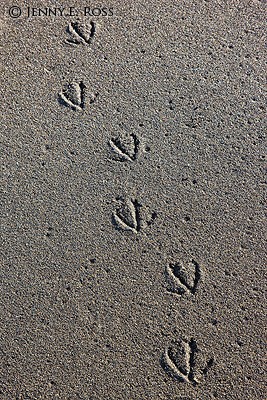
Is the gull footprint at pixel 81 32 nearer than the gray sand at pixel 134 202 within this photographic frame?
No

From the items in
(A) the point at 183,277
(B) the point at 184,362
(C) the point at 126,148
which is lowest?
(B) the point at 184,362

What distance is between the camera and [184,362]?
7.53 feet

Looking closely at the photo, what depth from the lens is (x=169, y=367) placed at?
2295mm

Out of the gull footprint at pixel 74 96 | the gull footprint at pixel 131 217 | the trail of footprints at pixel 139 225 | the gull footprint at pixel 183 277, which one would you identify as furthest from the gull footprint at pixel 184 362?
the gull footprint at pixel 74 96

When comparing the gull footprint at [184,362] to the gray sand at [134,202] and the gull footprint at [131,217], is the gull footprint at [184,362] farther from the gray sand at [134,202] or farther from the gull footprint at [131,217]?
the gull footprint at [131,217]

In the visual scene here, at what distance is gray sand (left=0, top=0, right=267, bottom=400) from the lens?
231 centimetres

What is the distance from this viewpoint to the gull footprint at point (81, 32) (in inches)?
104

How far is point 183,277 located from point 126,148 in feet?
2.48

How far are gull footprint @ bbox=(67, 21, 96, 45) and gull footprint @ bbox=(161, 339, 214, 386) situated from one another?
5.70 ft

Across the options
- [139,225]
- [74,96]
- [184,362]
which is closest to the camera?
[184,362]

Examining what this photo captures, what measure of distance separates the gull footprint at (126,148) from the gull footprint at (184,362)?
100 centimetres

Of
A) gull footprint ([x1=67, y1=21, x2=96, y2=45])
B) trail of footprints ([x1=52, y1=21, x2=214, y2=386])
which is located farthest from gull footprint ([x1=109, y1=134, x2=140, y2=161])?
gull footprint ([x1=67, y1=21, x2=96, y2=45])

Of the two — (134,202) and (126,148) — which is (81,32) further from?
(134,202)

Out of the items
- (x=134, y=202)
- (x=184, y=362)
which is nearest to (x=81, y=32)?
(x=134, y=202)
